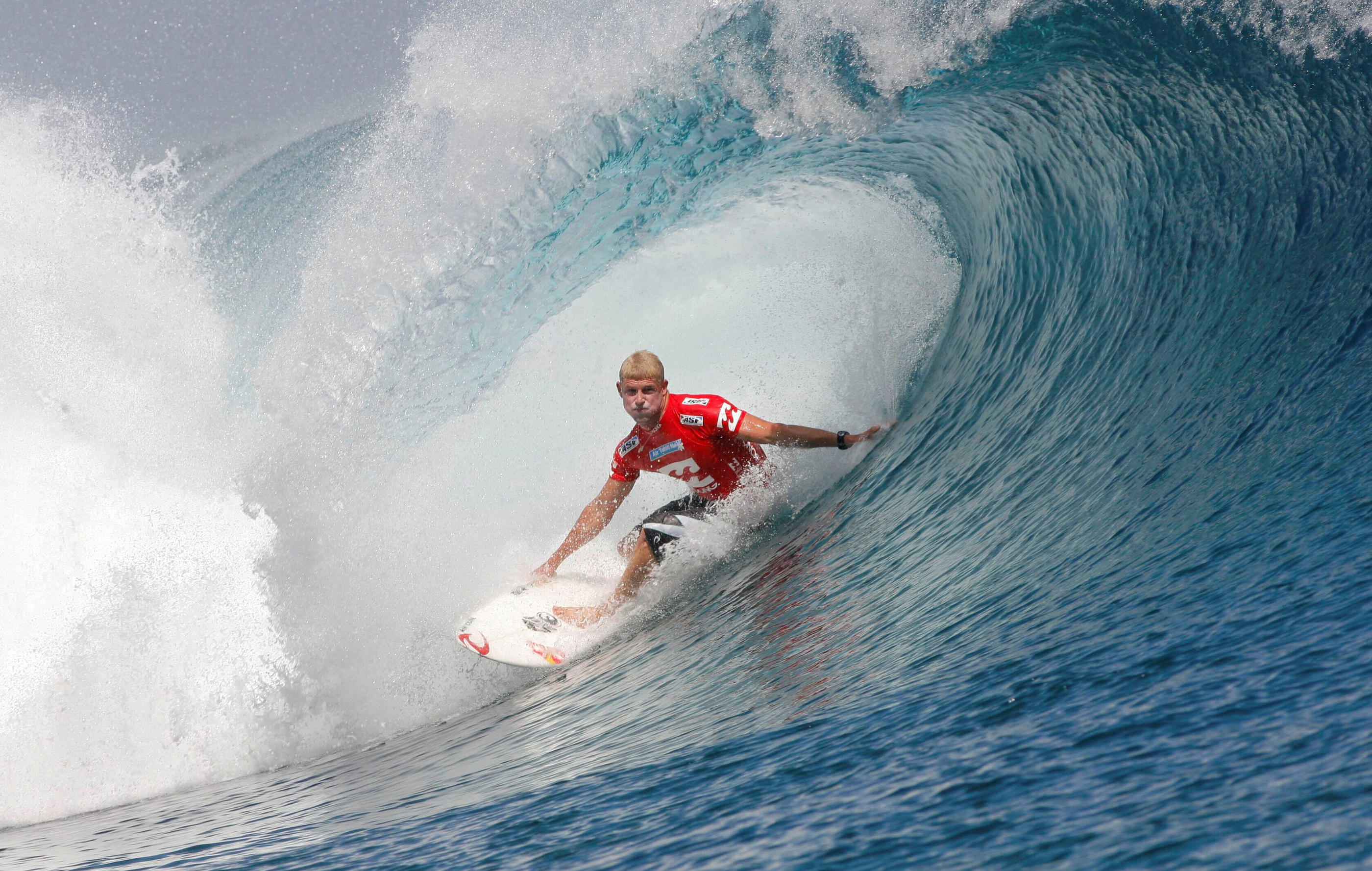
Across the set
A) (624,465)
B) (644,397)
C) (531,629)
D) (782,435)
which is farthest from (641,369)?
(531,629)

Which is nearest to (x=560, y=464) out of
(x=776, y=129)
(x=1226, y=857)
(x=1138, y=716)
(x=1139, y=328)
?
(x=776, y=129)

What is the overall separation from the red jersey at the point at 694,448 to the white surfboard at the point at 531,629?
76 centimetres

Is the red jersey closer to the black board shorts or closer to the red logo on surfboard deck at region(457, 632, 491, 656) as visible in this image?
the black board shorts

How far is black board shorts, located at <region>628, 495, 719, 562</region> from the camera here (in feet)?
19.5

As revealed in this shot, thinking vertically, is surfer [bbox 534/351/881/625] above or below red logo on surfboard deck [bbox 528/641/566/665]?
above

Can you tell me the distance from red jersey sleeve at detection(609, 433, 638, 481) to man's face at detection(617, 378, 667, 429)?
0.86ft

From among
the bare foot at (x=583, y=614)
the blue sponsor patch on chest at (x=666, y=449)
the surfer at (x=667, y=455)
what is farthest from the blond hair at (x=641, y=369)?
the bare foot at (x=583, y=614)

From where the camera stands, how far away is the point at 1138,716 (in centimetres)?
250

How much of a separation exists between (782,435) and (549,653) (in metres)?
1.72

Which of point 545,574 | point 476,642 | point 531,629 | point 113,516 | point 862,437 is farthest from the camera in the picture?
point 113,516

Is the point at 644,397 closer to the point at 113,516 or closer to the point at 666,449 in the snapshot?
the point at 666,449

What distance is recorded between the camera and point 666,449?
588 centimetres

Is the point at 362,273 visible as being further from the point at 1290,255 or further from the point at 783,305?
the point at 1290,255

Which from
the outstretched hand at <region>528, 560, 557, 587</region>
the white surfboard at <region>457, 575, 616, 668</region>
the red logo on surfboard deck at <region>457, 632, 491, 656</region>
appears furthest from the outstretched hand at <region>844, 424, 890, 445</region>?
the red logo on surfboard deck at <region>457, 632, 491, 656</region>
